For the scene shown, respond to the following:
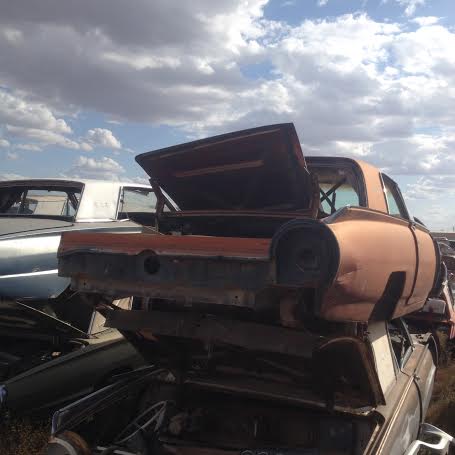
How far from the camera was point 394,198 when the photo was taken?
4.51 metres

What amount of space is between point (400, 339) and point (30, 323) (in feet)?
11.1

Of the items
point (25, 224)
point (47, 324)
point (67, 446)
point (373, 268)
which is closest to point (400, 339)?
point (373, 268)

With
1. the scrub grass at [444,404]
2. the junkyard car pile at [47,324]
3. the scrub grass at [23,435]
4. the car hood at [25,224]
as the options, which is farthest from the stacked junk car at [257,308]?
the car hood at [25,224]

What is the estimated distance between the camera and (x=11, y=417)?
4.71 metres

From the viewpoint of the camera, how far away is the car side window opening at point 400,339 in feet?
13.3

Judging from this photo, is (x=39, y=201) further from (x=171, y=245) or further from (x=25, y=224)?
(x=171, y=245)

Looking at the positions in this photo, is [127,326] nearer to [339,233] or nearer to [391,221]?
[339,233]

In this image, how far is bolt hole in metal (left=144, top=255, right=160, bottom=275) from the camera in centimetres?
283

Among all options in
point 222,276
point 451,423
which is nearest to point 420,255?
point 222,276

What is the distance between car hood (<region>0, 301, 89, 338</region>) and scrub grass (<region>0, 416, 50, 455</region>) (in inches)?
32.0

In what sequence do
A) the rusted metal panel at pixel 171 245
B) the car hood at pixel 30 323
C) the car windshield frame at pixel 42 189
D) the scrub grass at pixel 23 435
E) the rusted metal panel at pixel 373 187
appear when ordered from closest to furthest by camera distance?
the rusted metal panel at pixel 171 245 < the rusted metal panel at pixel 373 187 < the scrub grass at pixel 23 435 < the car hood at pixel 30 323 < the car windshield frame at pixel 42 189

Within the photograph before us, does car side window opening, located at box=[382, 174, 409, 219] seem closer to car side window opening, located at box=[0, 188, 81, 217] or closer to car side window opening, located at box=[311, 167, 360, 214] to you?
car side window opening, located at box=[311, 167, 360, 214]

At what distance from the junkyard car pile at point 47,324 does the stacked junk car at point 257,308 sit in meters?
1.35

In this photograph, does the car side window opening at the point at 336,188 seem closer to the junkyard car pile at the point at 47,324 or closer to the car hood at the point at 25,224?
the junkyard car pile at the point at 47,324
